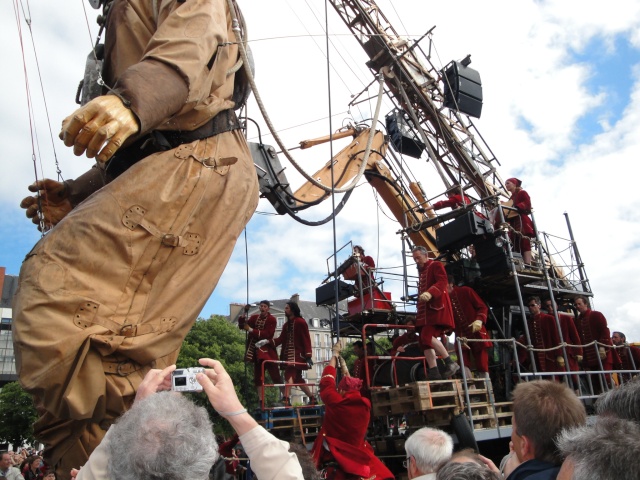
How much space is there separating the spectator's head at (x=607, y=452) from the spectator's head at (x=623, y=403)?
0.20 metres

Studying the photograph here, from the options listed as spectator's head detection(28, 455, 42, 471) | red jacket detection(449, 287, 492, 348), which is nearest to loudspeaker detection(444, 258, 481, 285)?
red jacket detection(449, 287, 492, 348)

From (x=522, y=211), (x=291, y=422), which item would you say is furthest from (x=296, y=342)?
(x=522, y=211)

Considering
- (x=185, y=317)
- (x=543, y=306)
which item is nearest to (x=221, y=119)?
(x=185, y=317)

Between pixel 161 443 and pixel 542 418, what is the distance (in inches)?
67.0

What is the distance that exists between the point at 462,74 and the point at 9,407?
30578 mm

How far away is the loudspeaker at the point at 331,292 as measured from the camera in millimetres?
9320

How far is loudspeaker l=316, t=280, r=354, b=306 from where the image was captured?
932 cm

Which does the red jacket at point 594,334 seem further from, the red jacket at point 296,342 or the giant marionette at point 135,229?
the giant marionette at point 135,229

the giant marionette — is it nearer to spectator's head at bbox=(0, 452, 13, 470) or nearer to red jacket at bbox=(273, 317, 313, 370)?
red jacket at bbox=(273, 317, 313, 370)

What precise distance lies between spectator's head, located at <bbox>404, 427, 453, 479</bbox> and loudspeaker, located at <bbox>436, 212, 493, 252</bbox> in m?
5.35

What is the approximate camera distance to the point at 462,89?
36.7 ft

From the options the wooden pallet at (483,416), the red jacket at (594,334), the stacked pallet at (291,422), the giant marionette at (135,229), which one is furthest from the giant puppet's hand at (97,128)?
the red jacket at (594,334)

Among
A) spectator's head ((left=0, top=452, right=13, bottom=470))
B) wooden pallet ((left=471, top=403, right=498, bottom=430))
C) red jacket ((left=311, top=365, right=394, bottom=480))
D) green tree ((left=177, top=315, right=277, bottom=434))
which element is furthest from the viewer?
green tree ((left=177, top=315, right=277, bottom=434))

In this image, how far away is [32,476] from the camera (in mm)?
9727
